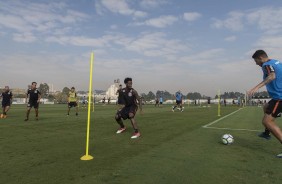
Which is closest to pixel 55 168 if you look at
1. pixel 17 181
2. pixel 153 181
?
pixel 17 181

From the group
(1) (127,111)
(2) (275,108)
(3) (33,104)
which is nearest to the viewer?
(2) (275,108)

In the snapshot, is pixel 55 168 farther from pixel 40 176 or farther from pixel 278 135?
pixel 278 135

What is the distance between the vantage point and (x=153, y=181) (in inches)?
170

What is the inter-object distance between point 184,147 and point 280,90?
2.63m

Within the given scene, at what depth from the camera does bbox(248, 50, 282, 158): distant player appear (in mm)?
6070

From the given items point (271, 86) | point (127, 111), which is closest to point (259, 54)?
point (271, 86)

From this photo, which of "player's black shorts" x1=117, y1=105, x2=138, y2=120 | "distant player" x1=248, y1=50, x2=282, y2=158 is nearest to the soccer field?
"distant player" x1=248, y1=50, x2=282, y2=158

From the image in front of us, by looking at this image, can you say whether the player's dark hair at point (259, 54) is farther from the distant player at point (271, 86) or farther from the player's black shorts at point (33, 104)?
the player's black shorts at point (33, 104)

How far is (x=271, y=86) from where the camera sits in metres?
6.34

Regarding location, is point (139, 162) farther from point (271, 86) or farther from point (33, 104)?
point (33, 104)

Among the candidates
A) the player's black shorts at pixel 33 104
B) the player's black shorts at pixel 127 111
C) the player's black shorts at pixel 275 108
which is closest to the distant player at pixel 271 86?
the player's black shorts at pixel 275 108

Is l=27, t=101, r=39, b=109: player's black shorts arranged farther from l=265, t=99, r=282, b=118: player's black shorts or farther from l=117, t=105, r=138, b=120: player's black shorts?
l=265, t=99, r=282, b=118: player's black shorts

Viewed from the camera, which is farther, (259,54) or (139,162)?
(259,54)

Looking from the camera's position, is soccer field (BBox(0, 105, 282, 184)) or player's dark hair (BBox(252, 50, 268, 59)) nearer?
soccer field (BBox(0, 105, 282, 184))
